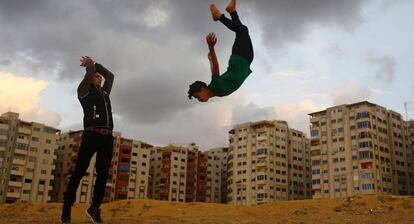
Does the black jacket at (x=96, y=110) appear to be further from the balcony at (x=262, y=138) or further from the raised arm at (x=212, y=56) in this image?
the balcony at (x=262, y=138)

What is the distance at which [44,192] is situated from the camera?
8938 centimetres

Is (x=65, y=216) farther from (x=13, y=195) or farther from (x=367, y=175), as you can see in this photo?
(x=367, y=175)

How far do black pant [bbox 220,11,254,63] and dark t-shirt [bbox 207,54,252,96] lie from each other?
18 cm

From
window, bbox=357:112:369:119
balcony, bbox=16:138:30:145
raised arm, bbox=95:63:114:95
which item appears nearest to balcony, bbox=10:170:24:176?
balcony, bbox=16:138:30:145

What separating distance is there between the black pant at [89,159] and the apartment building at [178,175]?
106m

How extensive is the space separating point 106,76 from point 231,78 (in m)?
2.86

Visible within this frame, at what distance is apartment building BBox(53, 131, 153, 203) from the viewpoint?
98569 mm

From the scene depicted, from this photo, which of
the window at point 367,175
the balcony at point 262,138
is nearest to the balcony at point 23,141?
the balcony at point 262,138

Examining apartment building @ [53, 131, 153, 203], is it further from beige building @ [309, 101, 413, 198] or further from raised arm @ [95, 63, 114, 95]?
raised arm @ [95, 63, 114, 95]

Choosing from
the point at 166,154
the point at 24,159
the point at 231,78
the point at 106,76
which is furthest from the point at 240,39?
the point at 166,154

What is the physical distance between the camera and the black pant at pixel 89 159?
902cm

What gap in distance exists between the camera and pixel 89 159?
9.16 m

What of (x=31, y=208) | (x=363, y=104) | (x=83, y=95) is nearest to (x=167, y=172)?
(x=363, y=104)

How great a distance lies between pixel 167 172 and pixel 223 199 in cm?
2427
